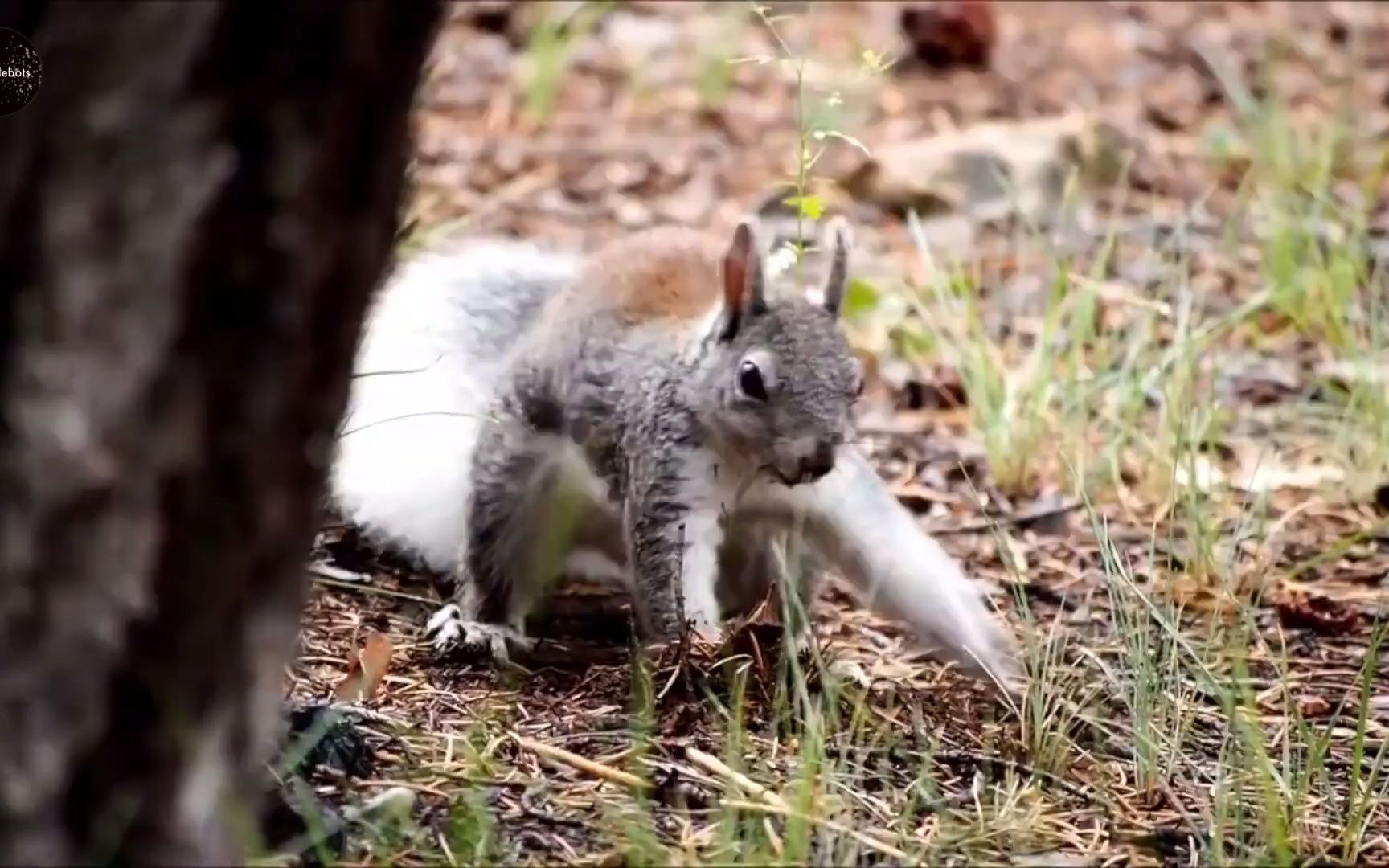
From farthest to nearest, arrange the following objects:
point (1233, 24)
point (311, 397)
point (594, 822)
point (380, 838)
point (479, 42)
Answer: point (1233, 24)
point (479, 42)
point (594, 822)
point (380, 838)
point (311, 397)

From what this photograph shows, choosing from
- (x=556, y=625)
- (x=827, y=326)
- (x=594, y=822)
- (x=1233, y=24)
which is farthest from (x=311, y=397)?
(x=1233, y=24)

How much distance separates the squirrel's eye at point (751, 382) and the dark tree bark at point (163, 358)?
1115 mm

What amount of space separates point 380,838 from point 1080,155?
378cm

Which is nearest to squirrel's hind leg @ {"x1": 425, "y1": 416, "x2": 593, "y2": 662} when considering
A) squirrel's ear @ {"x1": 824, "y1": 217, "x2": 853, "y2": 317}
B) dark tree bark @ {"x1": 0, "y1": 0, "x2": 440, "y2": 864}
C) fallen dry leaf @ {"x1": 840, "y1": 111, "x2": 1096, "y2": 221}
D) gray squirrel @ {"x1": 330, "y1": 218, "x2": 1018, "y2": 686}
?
gray squirrel @ {"x1": 330, "y1": 218, "x2": 1018, "y2": 686}

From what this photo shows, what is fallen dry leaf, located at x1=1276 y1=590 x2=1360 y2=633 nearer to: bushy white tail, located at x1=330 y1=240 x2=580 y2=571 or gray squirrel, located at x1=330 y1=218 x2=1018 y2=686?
gray squirrel, located at x1=330 y1=218 x2=1018 y2=686

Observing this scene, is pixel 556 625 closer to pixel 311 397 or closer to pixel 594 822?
pixel 594 822

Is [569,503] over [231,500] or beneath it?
beneath

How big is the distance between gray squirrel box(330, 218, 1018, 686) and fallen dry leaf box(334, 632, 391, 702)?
0.54 feet

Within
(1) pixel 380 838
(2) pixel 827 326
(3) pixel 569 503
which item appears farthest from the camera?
(3) pixel 569 503

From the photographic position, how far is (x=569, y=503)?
8.48 feet

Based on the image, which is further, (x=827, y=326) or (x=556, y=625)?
(x=556, y=625)

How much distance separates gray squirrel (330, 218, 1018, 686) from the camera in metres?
2.36

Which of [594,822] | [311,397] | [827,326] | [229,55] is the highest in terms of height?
[229,55]

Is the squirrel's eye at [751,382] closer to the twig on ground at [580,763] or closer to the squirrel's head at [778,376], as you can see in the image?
the squirrel's head at [778,376]
